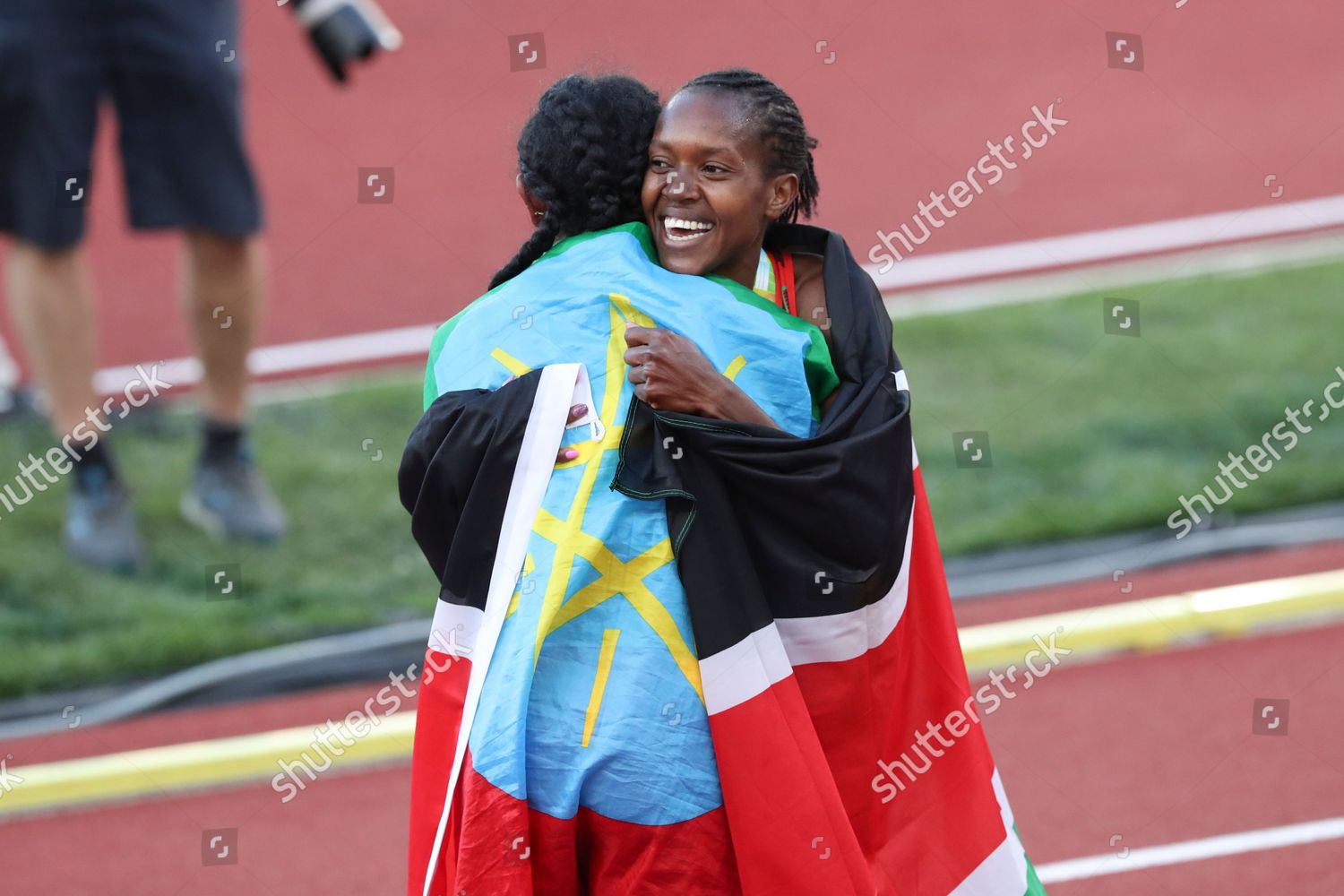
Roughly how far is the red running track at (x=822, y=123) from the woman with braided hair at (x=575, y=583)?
19.0 ft

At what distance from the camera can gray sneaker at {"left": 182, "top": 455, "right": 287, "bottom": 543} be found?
23.9 feet

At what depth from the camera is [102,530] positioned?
23.4 feet

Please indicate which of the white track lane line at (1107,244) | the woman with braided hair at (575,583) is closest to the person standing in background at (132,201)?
the white track lane line at (1107,244)

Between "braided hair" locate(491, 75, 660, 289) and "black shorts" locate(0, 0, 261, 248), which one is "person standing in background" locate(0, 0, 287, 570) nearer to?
"black shorts" locate(0, 0, 261, 248)

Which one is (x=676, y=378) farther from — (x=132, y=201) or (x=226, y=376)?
(x=132, y=201)

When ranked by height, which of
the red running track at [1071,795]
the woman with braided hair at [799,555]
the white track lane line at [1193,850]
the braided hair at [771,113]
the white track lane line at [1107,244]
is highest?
the braided hair at [771,113]

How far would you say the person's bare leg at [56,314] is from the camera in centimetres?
704

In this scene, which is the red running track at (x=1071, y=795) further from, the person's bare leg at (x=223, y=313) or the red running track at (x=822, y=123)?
the red running track at (x=822, y=123)

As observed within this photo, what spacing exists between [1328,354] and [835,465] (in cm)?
589

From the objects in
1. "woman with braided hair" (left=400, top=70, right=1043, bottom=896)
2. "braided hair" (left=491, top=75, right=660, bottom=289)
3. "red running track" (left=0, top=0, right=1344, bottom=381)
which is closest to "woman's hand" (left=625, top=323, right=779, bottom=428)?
"woman with braided hair" (left=400, top=70, right=1043, bottom=896)

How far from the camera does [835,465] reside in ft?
9.52

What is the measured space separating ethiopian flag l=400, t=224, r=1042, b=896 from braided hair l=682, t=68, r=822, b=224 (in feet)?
0.83

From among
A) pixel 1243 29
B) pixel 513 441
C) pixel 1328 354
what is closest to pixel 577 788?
pixel 513 441

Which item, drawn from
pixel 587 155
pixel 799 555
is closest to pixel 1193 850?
pixel 799 555
